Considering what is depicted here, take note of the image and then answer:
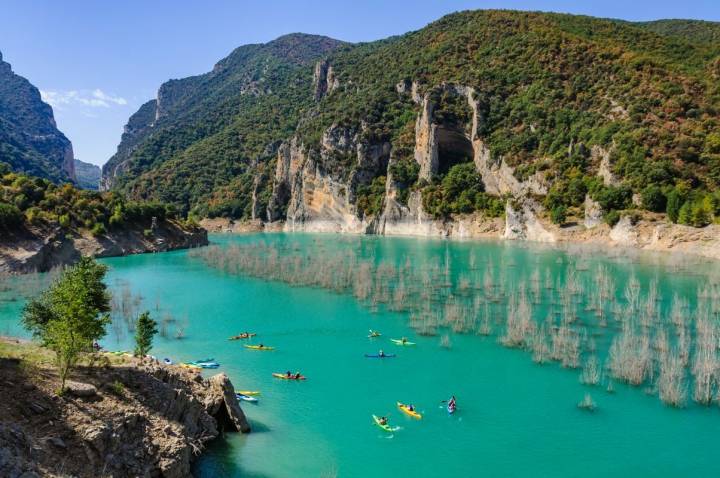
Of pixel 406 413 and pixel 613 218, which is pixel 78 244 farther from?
pixel 613 218

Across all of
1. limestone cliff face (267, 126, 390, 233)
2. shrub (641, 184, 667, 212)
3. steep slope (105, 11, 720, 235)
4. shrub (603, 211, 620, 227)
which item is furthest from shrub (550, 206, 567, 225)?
limestone cliff face (267, 126, 390, 233)

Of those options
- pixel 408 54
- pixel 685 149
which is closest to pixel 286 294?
pixel 685 149

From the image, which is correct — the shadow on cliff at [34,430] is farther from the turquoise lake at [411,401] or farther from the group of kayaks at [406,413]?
the group of kayaks at [406,413]

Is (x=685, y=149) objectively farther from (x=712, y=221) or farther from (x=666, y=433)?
(x=666, y=433)

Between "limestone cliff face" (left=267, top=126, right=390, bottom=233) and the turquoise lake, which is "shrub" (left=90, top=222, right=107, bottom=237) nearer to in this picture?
the turquoise lake

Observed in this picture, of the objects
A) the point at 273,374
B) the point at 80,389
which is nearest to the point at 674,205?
the point at 273,374
